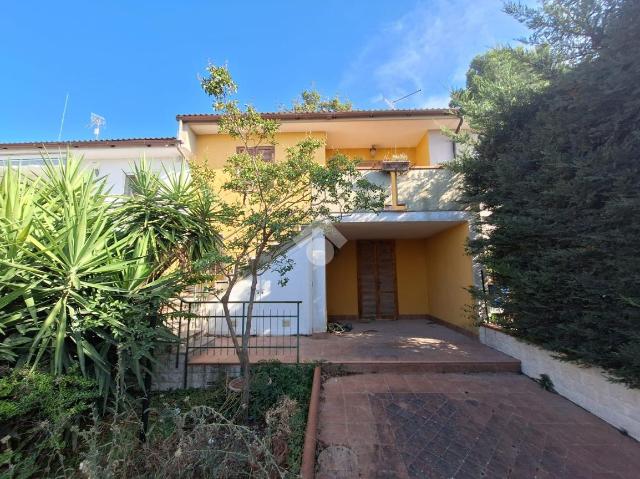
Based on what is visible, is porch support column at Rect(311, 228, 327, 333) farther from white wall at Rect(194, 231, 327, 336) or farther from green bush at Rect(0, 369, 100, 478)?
green bush at Rect(0, 369, 100, 478)

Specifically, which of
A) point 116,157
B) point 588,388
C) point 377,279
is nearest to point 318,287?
point 377,279

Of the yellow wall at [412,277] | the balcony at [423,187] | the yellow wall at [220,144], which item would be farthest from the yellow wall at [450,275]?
the yellow wall at [220,144]

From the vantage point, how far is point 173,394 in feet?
16.7

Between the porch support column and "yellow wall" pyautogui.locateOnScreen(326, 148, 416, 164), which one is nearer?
the porch support column

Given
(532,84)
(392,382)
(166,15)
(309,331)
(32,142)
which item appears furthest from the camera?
(32,142)

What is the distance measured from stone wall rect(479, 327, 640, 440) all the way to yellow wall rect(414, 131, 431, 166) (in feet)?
21.0

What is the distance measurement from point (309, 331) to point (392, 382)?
3238mm

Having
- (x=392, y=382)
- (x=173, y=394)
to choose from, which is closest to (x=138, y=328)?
(x=173, y=394)

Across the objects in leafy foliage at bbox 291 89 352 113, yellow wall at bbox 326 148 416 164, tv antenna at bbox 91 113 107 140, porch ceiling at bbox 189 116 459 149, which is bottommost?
yellow wall at bbox 326 148 416 164

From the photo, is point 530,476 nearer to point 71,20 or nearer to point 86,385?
point 86,385

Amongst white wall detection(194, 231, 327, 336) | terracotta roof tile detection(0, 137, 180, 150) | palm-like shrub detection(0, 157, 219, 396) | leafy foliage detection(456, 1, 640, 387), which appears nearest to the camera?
leafy foliage detection(456, 1, 640, 387)

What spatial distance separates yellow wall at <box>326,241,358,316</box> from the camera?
11.0 metres

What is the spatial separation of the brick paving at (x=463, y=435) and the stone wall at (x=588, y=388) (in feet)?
0.45

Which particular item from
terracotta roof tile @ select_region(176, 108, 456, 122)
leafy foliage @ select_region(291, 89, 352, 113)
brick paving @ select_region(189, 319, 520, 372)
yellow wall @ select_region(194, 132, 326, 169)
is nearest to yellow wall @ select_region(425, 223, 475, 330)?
brick paving @ select_region(189, 319, 520, 372)
